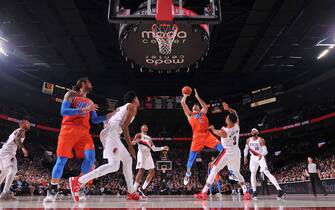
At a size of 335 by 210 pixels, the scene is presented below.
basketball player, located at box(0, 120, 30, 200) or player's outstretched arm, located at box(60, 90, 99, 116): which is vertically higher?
player's outstretched arm, located at box(60, 90, 99, 116)

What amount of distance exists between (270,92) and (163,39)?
782 inches

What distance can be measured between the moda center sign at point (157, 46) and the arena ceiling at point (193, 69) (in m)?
3.15

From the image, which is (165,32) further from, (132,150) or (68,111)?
(132,150)

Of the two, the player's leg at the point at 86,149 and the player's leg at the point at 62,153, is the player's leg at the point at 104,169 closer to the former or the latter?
the player's leg at the point at 62,153

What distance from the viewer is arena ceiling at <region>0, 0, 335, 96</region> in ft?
54.5

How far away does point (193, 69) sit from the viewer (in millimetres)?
25844

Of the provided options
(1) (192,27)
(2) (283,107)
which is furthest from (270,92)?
(1) (192,27)

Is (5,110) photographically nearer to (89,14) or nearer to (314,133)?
(89,14)

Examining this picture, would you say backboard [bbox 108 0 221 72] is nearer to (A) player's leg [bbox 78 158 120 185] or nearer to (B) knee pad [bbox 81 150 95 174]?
(B) knee pad [bbox 81 150 95 174]

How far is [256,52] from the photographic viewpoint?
22578mm

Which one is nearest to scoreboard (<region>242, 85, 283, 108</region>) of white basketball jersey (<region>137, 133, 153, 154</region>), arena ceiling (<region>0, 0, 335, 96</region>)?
arena ceiling (<region>0, 0, 335, 96</region>)

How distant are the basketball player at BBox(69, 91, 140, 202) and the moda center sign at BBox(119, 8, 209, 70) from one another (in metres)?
7.81

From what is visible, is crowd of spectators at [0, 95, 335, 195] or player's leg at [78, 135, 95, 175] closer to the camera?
player's leg at [78, 135, 95, 175]

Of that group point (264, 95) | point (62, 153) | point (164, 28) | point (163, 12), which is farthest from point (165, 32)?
point (264, 95)
